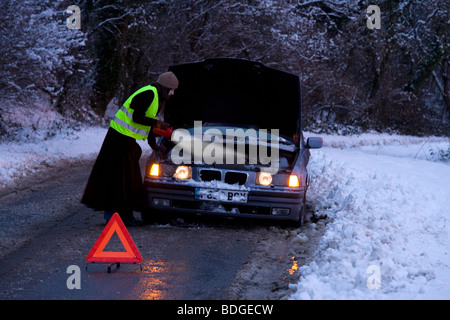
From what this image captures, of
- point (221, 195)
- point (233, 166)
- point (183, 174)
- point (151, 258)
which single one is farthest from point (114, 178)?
point (151, 258)

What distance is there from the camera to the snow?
493cm

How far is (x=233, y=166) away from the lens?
7312mm

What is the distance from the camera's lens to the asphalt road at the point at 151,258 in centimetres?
Result: 491

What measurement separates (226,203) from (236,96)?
2712 mm

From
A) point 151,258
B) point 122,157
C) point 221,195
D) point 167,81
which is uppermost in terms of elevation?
point 167,81

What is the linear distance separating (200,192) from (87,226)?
1519 mm

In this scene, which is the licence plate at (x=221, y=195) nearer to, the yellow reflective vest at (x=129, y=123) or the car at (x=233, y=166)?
the car at (x=233, y=166)

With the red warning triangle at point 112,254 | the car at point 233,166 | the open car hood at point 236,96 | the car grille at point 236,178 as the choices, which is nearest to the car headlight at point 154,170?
the car at point 233,166

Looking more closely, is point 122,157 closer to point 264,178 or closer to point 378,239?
point 264,178

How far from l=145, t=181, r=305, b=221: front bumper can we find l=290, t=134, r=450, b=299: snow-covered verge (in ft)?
2.03

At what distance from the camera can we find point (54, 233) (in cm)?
701

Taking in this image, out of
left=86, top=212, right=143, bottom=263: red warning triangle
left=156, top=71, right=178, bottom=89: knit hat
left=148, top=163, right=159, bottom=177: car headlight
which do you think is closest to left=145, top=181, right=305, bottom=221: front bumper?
left=148, top=163, right=159, bottom=177: car headlight
